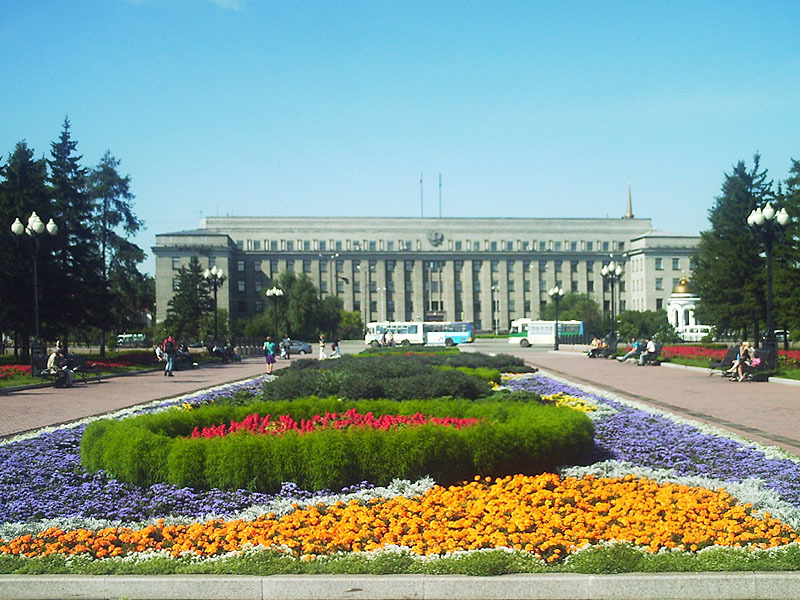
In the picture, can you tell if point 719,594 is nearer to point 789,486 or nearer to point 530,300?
point 789,486

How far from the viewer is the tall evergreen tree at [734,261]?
41812 mm

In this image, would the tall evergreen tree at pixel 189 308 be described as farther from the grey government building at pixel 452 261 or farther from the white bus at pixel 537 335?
the grey government building at pixel 452 261

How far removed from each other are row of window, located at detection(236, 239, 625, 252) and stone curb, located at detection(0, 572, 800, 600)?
106503 millimetres

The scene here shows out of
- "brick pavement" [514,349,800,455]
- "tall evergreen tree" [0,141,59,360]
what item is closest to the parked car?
"tall evergreen tree" [0,141,59,360]

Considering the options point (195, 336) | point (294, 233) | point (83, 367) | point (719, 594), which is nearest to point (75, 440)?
point (719, 594)

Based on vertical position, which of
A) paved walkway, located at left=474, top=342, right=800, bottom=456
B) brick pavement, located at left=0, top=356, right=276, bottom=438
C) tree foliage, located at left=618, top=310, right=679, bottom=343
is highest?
tree foliage, located at left=618, top=310, right=679, bottom=343

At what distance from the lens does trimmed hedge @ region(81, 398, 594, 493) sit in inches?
314

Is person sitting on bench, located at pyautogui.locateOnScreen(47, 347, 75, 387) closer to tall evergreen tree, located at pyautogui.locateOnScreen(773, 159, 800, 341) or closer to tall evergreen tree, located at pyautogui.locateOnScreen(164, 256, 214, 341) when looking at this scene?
tall evergreen tree, located at pyautogui.locateOnScreen(773, 159, 800, 341)

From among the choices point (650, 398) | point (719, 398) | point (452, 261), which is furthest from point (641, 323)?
point (650, 398)

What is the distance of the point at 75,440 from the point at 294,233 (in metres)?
101

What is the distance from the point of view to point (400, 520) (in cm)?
668

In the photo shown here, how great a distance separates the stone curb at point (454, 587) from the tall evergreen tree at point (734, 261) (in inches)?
1482

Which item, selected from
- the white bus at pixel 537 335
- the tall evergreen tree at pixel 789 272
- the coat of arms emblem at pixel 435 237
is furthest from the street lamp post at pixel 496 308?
the tall evergreen tree at pixel 789 272

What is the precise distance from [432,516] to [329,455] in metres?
1.49
